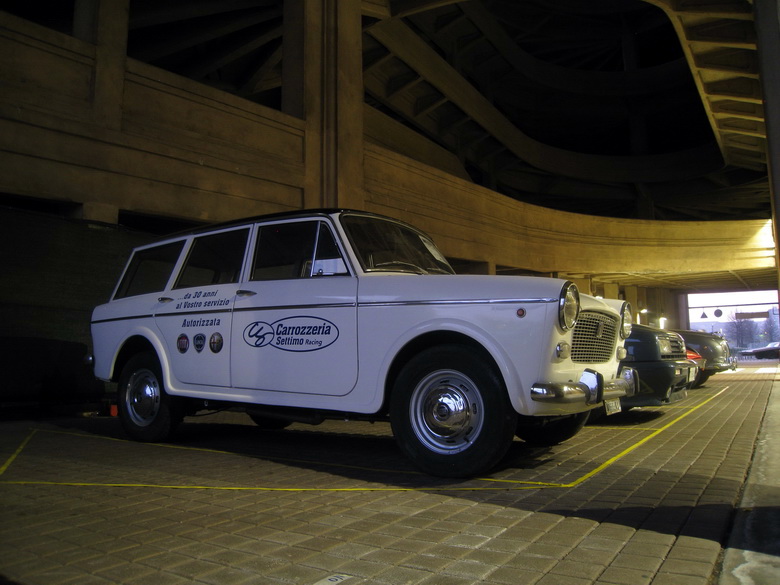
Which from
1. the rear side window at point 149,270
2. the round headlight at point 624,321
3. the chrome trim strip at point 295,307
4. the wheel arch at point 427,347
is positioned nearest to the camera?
the wheel arch at point 427,347

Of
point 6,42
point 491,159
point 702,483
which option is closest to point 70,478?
point 702,483

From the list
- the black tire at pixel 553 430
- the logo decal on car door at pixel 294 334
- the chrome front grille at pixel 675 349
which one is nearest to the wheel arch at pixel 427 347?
the logo decal on car door at pixel 294 334

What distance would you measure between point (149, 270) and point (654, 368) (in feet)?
18.7

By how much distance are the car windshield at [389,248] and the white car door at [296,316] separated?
185 millimetres

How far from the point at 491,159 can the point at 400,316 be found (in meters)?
28.5

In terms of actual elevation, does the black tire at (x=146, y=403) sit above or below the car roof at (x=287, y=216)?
below

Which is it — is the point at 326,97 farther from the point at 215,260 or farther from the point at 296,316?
the point at 296,316

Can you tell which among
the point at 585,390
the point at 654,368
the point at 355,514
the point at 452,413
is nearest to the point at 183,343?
the point at 452,413

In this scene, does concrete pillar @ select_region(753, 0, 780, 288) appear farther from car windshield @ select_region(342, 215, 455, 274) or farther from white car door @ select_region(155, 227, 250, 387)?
white car door @ select_region(155, 227, 250, 387)

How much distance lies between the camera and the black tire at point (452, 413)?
3.78 metres

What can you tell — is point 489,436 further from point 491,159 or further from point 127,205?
point 491,159

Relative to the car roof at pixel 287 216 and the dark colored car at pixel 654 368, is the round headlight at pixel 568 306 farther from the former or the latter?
the dark colored car at pixel 654 368

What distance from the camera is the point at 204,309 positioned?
17.2ft

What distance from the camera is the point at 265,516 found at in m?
3.12
